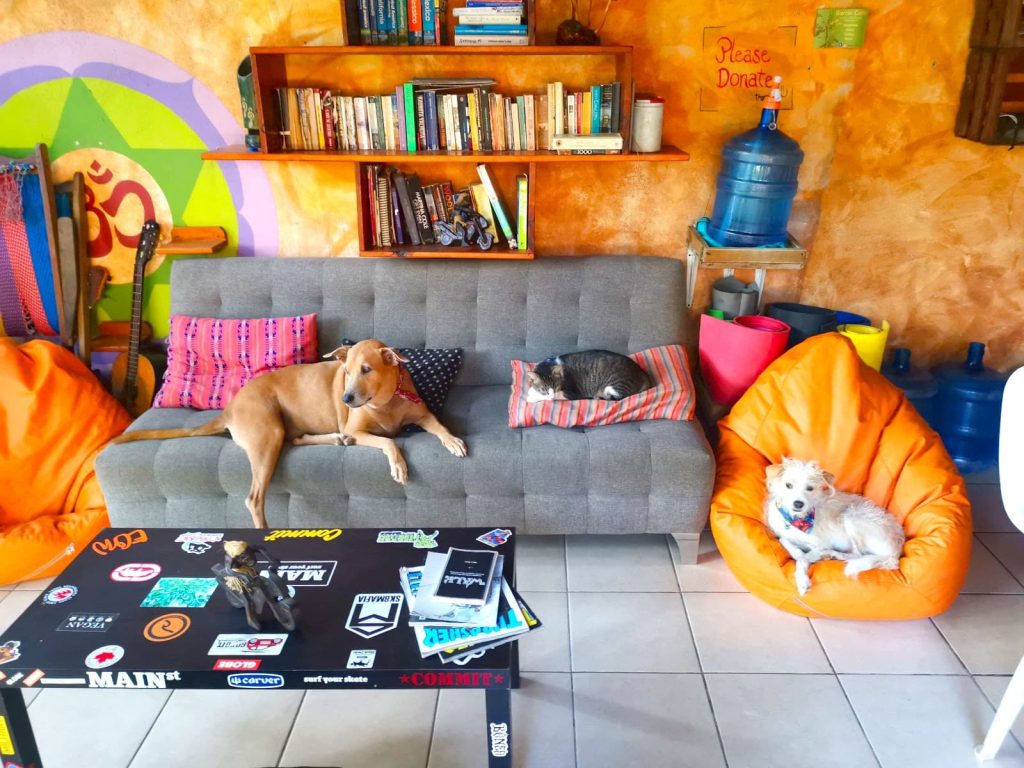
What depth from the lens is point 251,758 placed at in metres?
2.01

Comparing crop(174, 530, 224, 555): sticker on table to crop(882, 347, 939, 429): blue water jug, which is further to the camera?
crop(882, 347, 939, 429): blue water jug

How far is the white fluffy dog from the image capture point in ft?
7.92

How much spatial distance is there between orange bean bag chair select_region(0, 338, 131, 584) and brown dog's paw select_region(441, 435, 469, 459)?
4.26 ft

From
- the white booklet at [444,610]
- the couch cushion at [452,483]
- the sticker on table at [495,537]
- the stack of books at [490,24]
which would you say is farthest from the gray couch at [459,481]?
the stack of books at [490,24]

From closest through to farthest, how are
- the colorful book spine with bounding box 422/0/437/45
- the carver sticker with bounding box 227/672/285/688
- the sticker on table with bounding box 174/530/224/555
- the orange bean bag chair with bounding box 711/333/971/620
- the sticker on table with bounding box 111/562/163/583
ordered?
the carver sticker with bounding box 227/672/285/688
the sticker on table with bounding box 111/562/163/583
the sticker on table with bounding box 174/530/224/555
the orange bean bag chair with bounding box 711/333/971/620
the colorful book spine with bounding box 422/0/437/45

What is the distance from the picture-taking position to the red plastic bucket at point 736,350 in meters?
3.00

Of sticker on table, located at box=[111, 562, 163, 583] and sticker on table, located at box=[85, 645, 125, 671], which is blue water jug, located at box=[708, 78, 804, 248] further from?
sticker on table, located at box=[85, 645, 125, 671]

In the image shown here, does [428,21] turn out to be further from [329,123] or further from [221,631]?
[221,631]

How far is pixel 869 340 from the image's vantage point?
311 centimetres

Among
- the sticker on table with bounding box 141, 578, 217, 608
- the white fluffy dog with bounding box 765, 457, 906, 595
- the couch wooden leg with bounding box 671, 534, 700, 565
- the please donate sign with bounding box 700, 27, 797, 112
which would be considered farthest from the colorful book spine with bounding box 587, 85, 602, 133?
the sticker on table with bounding box 141, 578, 217, 608

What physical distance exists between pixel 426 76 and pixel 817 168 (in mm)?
1676

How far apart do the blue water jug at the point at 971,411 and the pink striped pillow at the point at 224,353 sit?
2.76 metres

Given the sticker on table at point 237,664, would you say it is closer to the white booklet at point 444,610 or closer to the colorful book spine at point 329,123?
the white booklet at point 444,610

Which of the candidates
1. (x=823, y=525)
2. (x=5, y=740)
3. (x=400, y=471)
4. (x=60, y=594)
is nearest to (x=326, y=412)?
(x=400, y=471)
